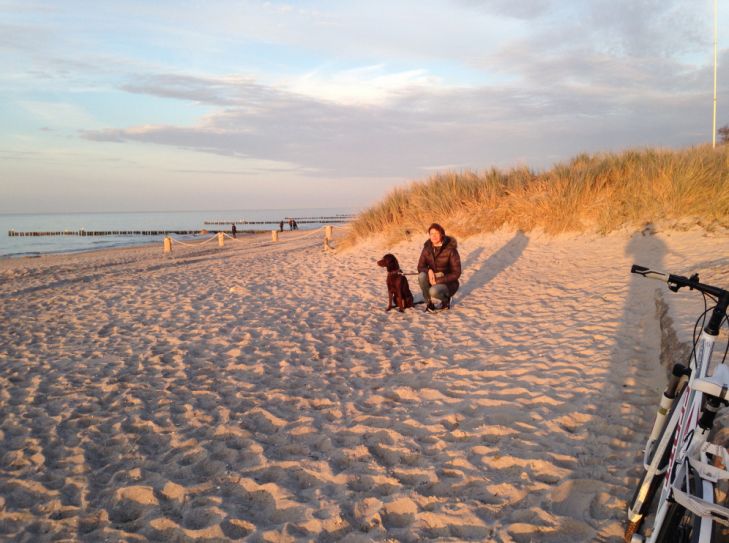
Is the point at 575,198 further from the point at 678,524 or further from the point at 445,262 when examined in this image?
the point at 678,524

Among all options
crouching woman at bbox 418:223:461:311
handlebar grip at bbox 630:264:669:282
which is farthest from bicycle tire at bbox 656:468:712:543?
crouching woman at bbox 418:223:461:311

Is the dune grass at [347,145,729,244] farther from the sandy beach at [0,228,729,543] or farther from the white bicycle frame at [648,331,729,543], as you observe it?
the white bicycle frame at [648,331,729,543]

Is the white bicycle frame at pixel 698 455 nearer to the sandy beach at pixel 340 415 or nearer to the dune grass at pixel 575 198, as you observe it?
the sandy beach at pixel 340 415

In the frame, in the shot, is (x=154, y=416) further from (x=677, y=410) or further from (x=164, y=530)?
(x=677, y=410)

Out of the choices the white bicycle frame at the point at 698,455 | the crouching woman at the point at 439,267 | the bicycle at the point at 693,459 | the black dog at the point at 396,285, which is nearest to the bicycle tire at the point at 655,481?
the bicycle at the point at 693,459

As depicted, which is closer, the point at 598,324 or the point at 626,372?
the point at 626,372

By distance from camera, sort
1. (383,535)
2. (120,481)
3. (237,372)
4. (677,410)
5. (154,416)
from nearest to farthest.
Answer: (677,410), (383,535), (120,481), (154,416), (237,372)

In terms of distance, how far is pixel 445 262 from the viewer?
25.0 feet

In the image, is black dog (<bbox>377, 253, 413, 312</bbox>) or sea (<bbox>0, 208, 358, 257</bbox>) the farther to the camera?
sea (<bbox>0, 208, 358, 257</bbox>)

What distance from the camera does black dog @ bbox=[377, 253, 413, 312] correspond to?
25.1 feet

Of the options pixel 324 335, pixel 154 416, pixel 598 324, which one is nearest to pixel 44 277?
pixel 324 335

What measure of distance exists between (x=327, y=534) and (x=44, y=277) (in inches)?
611

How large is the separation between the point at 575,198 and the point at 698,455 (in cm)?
1183

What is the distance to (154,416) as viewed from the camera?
14.3 feet
